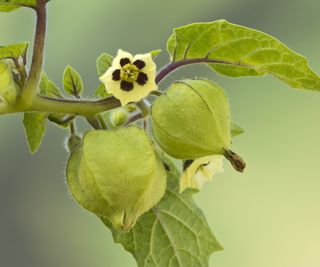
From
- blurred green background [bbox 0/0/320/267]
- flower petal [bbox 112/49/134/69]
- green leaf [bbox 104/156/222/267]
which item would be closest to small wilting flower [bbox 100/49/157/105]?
flower petal [bbox 112/49/134/69]

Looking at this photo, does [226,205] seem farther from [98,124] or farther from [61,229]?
[98,124]

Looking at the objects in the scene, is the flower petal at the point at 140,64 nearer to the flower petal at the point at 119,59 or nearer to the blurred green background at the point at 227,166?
the flower petal at the point at 119,59

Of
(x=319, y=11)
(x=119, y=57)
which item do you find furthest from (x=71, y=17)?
(x=119, y=57)

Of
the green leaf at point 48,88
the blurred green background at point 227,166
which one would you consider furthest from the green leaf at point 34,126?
the blurred green background at point 227,166

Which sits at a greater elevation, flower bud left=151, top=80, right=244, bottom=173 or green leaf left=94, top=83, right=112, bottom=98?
flower bud left=151, top=80, right=244, bottom=173

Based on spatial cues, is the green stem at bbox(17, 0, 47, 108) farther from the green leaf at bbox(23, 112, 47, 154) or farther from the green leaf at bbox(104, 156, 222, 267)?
the green leaf at bbox(104, 156, 222, 267)

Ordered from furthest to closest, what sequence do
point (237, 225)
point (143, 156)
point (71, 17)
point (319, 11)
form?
1. point (319, 11)
2. point (71, 17)
3. point (237, 225)
4. point (143, 156)

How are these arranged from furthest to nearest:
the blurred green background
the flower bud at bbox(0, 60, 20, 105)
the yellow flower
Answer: the blurred green background < the yellow flower < the flower bud at bbox(0, 60, 20, 105)

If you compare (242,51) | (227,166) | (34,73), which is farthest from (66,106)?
(227,166)
